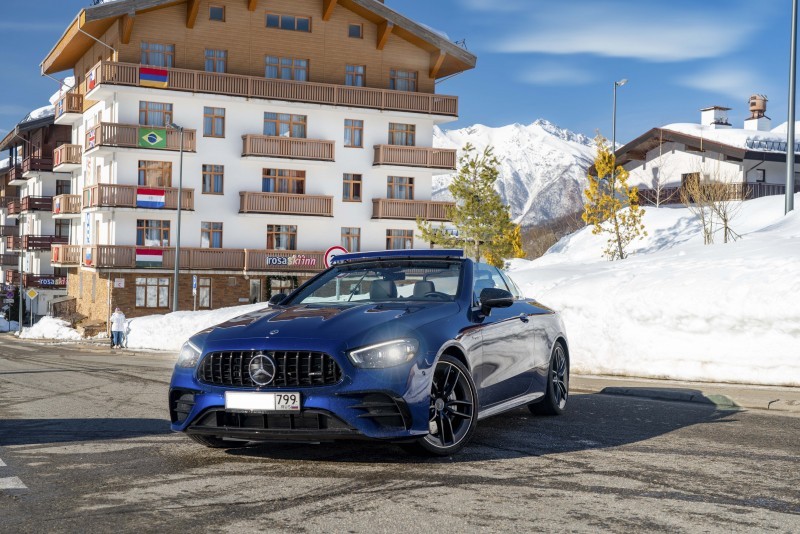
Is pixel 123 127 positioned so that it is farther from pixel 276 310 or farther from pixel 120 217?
pixel 276 310

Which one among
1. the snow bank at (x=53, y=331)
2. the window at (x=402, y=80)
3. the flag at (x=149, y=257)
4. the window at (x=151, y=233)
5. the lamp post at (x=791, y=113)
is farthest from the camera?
the window at (x=402, y=80)

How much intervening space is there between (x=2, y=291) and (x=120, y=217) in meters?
44.7

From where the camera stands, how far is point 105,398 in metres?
12.5

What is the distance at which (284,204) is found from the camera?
171 ft

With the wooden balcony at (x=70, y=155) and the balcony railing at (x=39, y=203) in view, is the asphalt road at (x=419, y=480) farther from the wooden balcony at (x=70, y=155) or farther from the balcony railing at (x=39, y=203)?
the balcony railing at (x=39, y=203)

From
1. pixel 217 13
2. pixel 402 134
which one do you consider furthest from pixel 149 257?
pixel 402 134

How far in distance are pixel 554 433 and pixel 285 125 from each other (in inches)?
1790

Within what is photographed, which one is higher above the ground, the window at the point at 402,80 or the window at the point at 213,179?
the window at the point at 402,80

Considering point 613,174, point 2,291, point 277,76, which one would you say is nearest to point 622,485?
point 613,174

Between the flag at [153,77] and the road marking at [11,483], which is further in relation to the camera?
the flag at [153,77]

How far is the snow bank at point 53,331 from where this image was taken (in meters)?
52.6

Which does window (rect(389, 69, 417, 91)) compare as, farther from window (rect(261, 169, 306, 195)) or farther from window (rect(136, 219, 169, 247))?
window (rect(136, 219, 169, 247))

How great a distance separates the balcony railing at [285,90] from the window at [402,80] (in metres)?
1.57

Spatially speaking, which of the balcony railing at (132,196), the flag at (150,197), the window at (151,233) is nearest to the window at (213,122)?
the balcony railing at (132,196)
